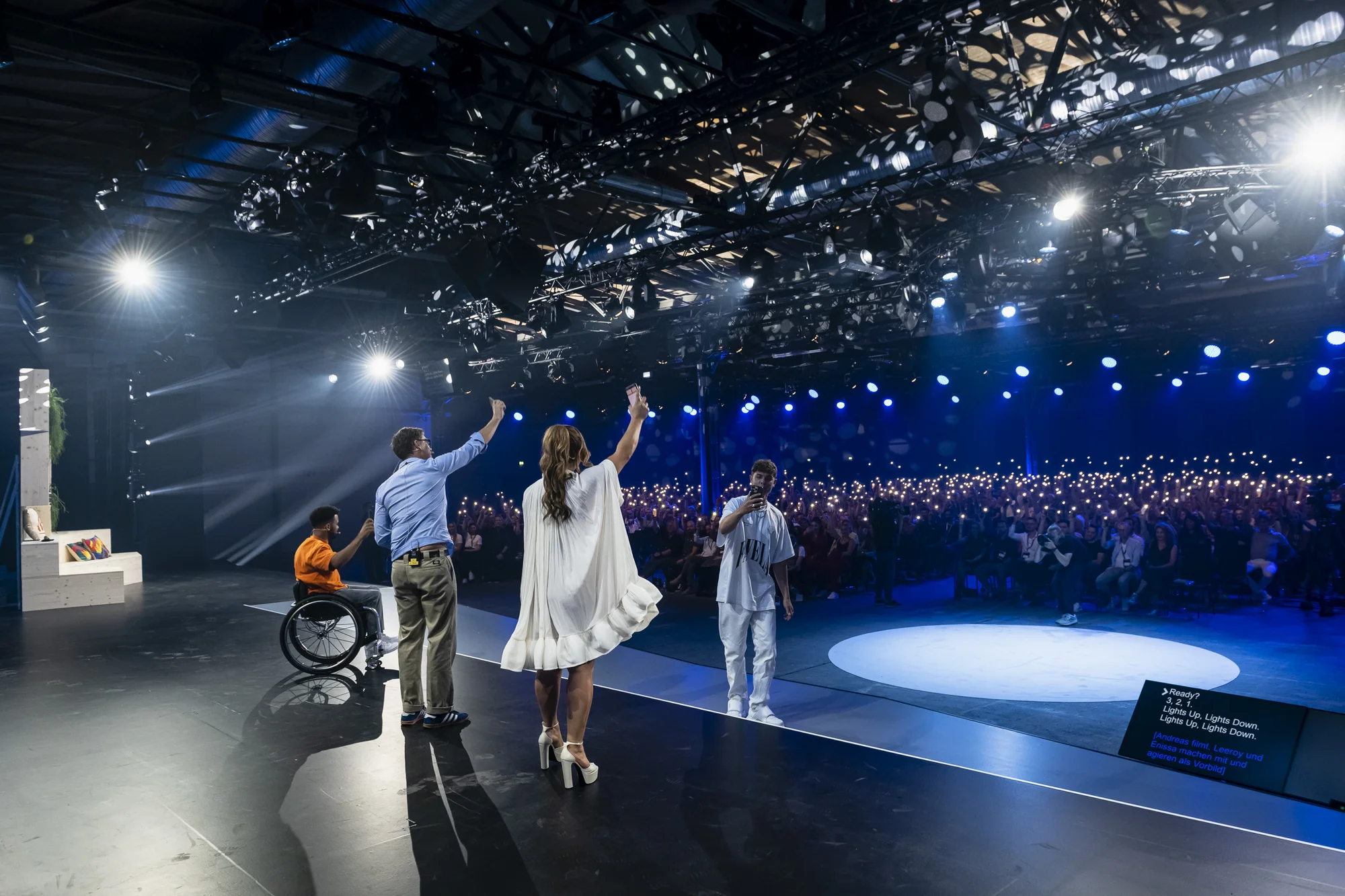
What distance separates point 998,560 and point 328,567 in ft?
25.8

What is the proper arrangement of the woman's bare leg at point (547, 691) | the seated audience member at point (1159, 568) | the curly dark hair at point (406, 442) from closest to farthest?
the woman's bare leg at point (547, 691)
the curly dark hair at point (406, 442)
the seated audience member at point (1159, 568)

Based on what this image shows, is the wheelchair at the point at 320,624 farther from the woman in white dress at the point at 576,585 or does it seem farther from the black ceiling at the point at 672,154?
the black ceiling at the point at 672,154

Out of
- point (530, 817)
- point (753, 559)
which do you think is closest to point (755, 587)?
point (753, 559)

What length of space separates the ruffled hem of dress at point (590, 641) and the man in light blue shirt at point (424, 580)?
0.98m

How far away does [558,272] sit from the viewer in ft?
32.0

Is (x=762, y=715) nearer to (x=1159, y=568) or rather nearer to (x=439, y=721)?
(x=439, y=721)

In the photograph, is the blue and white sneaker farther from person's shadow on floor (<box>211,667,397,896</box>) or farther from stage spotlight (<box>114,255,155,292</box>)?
stage spotlight (<box>114,255,155,292</box>)

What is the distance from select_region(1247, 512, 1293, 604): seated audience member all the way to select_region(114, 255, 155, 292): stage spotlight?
13.1 m

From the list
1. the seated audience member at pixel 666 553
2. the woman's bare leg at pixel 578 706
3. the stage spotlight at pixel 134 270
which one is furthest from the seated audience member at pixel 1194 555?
the stage spotlight at pixel 134 270

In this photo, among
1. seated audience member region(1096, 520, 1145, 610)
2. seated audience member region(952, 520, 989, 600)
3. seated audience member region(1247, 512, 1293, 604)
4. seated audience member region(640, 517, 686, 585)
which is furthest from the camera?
seated audience member region(640, 517, 686, 585)

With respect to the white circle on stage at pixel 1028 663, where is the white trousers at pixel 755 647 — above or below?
above

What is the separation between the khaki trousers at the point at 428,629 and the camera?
14.0 ft

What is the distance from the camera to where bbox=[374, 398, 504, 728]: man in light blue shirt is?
4.27 meters

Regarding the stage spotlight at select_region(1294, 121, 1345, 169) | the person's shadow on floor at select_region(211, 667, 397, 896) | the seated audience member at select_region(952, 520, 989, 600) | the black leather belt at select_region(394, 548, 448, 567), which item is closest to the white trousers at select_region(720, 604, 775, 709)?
the black leather belt at select_region(394, 548, 448, 567)
